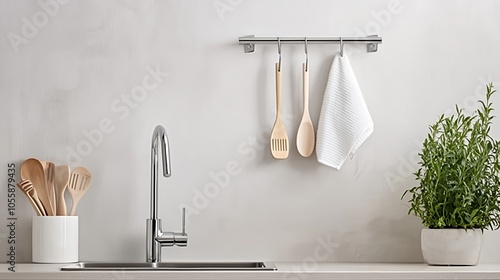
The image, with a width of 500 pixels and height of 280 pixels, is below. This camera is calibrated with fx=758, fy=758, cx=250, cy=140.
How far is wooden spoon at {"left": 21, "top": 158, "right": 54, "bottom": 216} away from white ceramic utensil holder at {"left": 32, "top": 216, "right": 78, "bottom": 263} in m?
0.05

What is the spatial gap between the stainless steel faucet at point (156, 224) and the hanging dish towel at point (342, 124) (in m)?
0.47

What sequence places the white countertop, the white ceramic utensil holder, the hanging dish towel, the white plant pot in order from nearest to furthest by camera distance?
the white countertop
the white plant pot
the white ceramic utensil holder
the hanging dish towel

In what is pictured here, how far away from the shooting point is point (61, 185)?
90.9 inches

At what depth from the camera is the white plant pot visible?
213 cm

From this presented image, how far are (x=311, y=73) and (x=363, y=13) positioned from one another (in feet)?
0.84

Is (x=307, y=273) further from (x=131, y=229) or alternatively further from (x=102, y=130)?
(x=102, y=130)

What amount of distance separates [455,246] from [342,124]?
505mm

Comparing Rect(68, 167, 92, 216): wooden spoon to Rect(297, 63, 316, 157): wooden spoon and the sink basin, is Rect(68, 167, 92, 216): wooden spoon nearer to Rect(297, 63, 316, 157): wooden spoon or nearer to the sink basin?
the sink basin

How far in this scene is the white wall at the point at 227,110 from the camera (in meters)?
2.37

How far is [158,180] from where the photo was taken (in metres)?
2.37

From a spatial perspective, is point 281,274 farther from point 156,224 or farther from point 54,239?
point 54,239

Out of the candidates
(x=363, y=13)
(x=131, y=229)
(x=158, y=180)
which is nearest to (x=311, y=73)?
(x=363, y=13)

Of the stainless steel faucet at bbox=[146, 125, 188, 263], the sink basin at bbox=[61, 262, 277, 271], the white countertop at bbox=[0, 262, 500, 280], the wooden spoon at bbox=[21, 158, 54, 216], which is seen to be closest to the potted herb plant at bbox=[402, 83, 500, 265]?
the white countertop at bbox=[0, 262, 500, 280]

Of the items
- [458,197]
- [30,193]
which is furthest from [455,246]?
[30,193]
